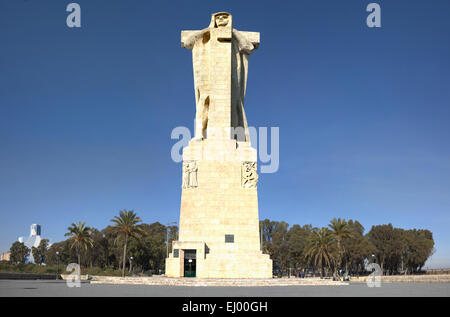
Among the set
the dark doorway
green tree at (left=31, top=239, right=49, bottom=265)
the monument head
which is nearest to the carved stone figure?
the dark doorway

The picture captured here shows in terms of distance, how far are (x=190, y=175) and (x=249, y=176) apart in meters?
4.42

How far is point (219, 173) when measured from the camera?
31688 millimetres

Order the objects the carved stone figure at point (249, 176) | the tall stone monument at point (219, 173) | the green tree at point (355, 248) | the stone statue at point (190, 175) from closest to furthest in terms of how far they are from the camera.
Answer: the tall stone monument at point (219, 173)
the carved stone figure at point (249, 176)
the stone statue at point (190, 175)
the green tree at point (355, 248)

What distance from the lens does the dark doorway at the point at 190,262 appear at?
96.2 feet

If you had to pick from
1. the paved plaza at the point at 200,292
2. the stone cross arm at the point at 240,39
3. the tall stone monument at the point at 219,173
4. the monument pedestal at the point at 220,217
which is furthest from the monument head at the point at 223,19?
the paved plaza at the point at 200,292

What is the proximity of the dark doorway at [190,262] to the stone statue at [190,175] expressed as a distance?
499 cm

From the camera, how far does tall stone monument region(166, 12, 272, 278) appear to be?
2906 cm

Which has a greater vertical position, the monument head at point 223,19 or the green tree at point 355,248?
the monument head at point 223,19

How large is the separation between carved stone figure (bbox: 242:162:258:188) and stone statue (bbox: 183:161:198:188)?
3570 mm

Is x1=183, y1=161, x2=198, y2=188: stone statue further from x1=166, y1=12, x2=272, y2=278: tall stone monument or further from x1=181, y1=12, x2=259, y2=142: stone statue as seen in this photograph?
x1=181, y1=12, x2=259, y2=142: stone statue

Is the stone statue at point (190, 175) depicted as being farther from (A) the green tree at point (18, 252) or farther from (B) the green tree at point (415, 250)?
(A) the green tree at point (18, 252)

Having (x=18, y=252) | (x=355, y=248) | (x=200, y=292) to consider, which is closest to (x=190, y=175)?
(x=200, y=292)

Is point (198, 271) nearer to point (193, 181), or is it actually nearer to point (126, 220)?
point (193, 181)
